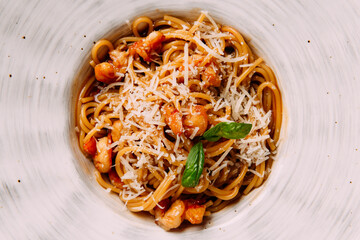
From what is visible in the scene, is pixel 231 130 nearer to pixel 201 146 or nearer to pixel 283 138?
pixel 201 146

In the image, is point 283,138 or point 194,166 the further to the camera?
point 283,138

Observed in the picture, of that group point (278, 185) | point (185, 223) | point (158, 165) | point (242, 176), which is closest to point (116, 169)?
point (158, 165)

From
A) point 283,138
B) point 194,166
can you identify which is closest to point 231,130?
point 194,166

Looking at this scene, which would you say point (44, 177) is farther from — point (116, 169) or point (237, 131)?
point (237, 131)

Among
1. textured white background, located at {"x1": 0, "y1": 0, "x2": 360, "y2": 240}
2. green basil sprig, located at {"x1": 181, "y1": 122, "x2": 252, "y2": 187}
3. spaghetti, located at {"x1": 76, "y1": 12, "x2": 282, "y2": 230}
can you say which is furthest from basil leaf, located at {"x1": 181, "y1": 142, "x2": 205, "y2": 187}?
textured white background, located at {"x1": 0, "y1": 0, "x2": 360, "y2": 240}

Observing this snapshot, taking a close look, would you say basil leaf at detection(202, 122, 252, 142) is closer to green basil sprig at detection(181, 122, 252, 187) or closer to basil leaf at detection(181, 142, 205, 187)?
green basil sprig at detection(181, 122, 252, 187)

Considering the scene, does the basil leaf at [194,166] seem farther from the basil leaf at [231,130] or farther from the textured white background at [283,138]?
the textured white background at [283,138]
